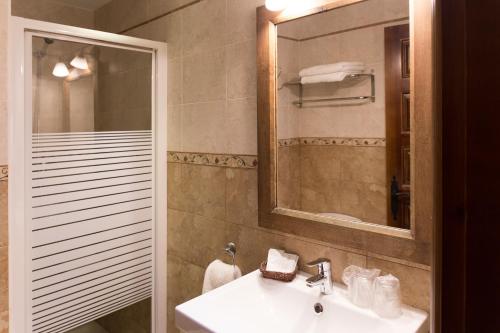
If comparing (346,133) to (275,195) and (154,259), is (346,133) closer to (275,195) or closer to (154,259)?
(275,195)

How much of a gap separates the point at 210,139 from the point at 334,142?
0.65m

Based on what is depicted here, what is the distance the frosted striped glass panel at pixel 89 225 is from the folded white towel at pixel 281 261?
84cm

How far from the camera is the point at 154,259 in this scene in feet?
6.41

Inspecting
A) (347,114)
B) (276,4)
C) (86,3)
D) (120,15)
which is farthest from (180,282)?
(86,3)

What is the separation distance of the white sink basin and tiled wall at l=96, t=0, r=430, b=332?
0.15m

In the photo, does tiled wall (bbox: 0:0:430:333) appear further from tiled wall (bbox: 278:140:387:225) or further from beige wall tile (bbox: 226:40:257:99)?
tiled wall (bbox: 278:140:387:225)

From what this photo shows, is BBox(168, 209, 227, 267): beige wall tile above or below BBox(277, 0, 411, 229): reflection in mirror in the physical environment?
below

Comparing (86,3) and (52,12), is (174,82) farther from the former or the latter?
(52,12)

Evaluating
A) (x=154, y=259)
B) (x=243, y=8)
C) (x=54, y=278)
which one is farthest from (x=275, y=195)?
(x=54, y=278)

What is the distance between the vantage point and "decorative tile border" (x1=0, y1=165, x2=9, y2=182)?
138 cm

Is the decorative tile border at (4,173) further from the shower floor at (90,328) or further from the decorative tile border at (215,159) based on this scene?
the shower floor at (90,328)

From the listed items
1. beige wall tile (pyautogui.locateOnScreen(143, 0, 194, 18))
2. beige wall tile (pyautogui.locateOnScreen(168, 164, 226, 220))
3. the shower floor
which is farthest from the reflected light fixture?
the shower floor

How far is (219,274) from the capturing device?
5.07ft
